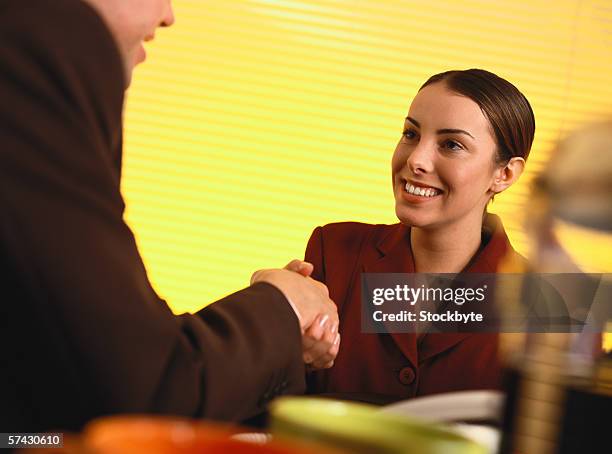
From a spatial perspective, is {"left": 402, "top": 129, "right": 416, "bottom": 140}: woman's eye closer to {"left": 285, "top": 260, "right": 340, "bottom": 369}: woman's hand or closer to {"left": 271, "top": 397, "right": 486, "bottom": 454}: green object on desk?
{"left": 285, "top": 260, "right": 340, "bottom": 369}: woman's hand

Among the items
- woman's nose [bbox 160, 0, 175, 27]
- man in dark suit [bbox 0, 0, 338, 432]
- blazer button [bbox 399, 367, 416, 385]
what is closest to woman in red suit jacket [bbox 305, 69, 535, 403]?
blazer button [bbox 399, 367, 416, 385]

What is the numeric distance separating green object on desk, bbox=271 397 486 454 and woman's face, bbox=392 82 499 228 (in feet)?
4.62

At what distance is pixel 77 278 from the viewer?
571 millimetres

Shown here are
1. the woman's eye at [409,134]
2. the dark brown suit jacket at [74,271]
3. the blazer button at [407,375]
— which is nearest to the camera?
the dark brown suit jacket at [74,271]

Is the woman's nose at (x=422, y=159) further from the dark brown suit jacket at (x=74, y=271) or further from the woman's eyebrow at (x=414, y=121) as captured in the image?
the dark brown suit jacket at (x=74, y=271)

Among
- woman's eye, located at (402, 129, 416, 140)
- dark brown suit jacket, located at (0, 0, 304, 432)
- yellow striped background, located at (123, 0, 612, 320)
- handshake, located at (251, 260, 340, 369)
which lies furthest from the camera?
yellow striped background, located at (123, 0, 612, 320)

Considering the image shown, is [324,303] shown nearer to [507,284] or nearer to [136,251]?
[136,251]

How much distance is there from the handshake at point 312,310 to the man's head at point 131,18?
0.22 m

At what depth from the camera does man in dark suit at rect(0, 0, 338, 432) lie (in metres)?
0.57

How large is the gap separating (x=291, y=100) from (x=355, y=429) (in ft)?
9.88

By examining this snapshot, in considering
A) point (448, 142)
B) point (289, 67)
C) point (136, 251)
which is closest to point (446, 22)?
point (289, 67)

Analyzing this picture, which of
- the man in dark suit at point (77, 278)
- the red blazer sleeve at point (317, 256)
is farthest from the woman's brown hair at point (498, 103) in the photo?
the man in dark suit at point (77, 278)

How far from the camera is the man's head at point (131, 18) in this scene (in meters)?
0.80

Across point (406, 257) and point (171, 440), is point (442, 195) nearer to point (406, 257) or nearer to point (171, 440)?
point (406, 257)
